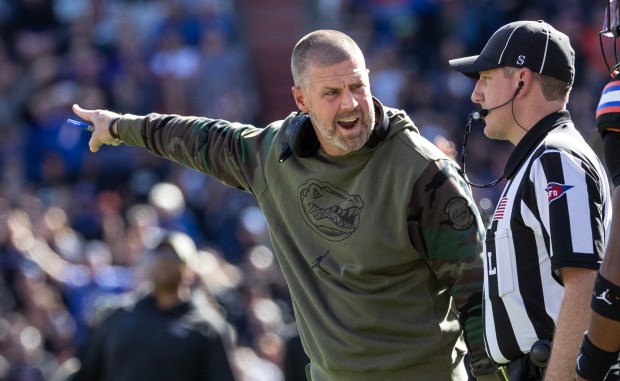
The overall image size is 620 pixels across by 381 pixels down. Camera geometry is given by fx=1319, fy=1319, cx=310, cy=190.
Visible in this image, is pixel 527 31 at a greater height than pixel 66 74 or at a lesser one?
greater

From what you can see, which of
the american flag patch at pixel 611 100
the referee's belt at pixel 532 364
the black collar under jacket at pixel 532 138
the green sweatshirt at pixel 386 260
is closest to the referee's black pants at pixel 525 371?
the referee's belt at pixel 532 364

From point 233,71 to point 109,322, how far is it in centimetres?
829

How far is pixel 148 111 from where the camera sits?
47.1ft

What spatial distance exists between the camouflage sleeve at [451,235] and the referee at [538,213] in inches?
13.8

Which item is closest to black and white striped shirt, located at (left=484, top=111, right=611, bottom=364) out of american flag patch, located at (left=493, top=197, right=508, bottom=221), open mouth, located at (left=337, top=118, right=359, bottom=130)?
american flag patch, located at (left=493, top=197, right=508, bottom=221)

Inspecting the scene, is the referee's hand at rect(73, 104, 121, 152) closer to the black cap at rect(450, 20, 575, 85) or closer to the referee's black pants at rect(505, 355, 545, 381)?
the black cap at rect(450, 20, 575, 85)

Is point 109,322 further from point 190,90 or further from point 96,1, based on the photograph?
point 96,1

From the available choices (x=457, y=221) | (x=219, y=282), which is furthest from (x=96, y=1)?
(x=457, y=221)

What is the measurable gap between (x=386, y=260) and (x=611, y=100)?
1.42 meters

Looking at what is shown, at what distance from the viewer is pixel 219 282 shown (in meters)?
11.3

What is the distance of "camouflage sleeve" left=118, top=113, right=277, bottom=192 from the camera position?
5371 millimetres

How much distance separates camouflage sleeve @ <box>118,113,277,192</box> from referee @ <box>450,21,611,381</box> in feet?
3.68

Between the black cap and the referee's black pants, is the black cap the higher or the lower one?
the higher one

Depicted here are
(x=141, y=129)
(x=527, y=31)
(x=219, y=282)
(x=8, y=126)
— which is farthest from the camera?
(x=8, y=126)
